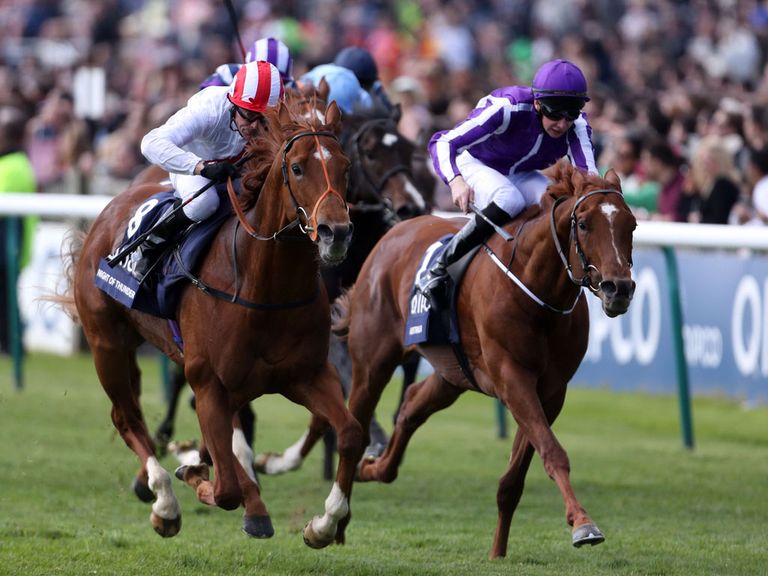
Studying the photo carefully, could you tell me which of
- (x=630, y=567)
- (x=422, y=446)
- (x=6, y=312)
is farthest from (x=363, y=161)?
(x=6, y=312)

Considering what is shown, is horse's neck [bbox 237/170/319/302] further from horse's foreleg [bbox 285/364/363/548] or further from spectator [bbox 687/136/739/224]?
spectator [bbox 687/136/739/224]

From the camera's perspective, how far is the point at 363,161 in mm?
9094

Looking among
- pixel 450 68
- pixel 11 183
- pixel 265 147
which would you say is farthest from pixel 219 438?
pixel 450 68

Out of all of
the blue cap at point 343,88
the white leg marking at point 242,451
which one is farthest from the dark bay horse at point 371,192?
the white leg marking at point 242,451

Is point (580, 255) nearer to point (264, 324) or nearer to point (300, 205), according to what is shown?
point (300, 205)

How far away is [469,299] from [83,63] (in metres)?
13.2

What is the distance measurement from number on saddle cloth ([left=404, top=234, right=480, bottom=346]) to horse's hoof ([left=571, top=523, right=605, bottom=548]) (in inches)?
60.8

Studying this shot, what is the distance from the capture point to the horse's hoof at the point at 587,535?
223 inches

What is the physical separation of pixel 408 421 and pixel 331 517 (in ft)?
4.63

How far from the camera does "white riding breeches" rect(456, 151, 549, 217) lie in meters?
6.97

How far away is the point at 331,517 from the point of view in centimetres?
621

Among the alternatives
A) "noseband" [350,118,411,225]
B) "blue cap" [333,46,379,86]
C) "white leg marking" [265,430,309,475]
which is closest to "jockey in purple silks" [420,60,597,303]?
"white leg marking" [265,430,309,475]

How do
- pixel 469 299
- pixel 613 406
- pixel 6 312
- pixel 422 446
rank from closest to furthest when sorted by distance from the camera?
pixel 469 299 < pixel 422 446 < pixel 613 406 < pixel 6 312

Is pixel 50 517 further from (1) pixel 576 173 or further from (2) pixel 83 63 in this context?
(2) pixel 83 63
